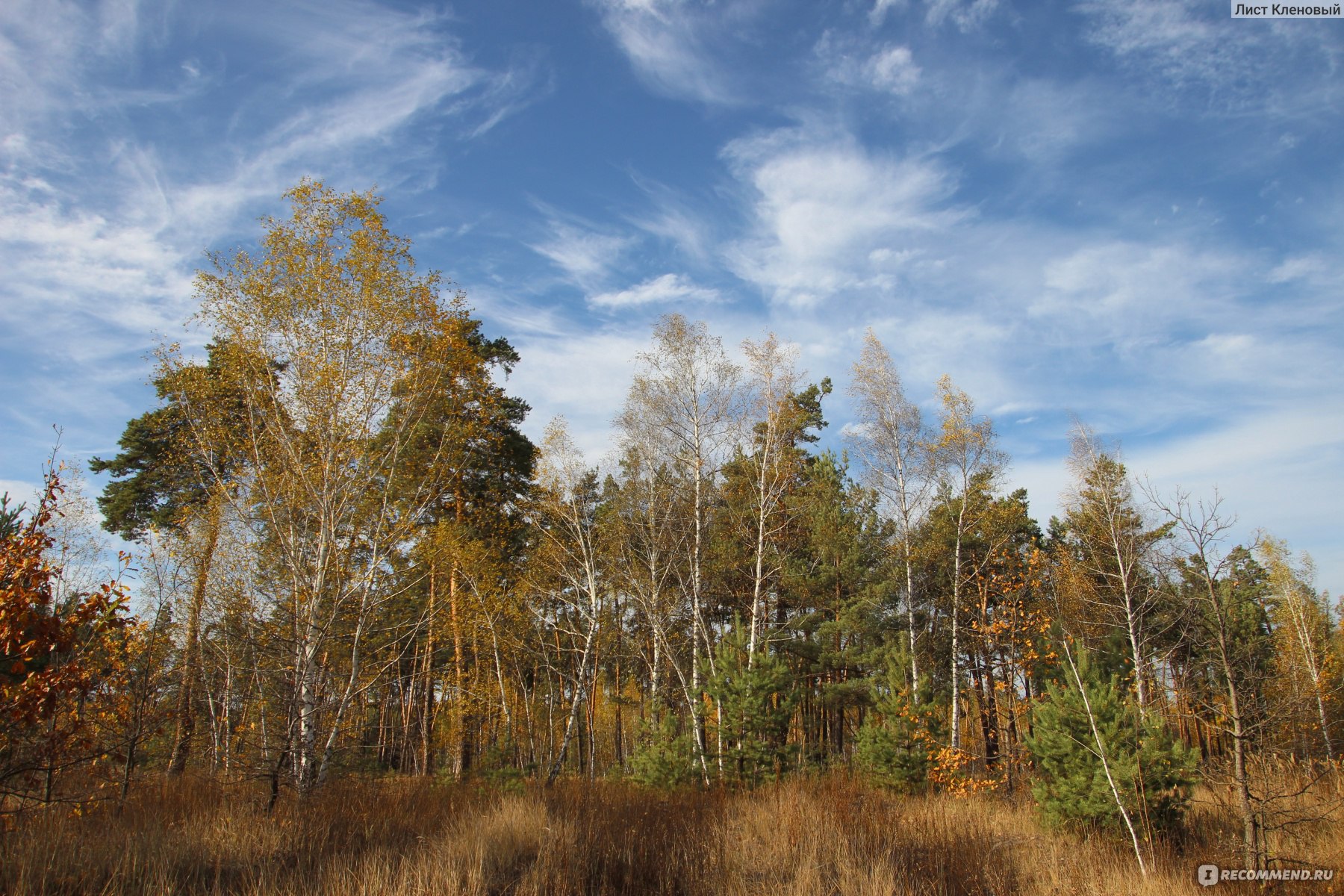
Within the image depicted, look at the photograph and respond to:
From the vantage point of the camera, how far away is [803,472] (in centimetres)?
2178

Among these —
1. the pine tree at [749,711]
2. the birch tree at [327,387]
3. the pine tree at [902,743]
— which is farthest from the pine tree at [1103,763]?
the birch tree at [327,387]

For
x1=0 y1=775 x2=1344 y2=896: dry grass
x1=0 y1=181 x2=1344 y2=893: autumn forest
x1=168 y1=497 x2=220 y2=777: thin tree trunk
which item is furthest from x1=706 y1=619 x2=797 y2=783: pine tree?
x1=168 y1=497 x2=220 y2=777: thin tree trunk

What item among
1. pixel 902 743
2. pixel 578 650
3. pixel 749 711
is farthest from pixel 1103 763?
pixel 578 650

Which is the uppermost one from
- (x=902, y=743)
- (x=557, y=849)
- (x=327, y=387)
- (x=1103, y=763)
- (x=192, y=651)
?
(x=327, y=387)

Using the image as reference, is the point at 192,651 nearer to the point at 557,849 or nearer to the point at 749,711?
the point at 557,849

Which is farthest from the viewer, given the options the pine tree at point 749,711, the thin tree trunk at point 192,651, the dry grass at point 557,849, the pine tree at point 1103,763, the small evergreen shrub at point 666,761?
the pine tree at point 749,711

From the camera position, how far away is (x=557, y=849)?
670cm

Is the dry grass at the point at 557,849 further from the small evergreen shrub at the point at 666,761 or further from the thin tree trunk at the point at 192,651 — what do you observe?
the thin tree trunk at the point at 192,651

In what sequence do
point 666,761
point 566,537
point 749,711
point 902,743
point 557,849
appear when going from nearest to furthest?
point 557,849, point 666,761, point 749,711, point 902,743, point 566,537

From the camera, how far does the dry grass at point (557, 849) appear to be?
539 cm

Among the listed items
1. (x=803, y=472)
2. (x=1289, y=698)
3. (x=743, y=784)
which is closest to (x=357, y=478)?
(x=743, y=784)

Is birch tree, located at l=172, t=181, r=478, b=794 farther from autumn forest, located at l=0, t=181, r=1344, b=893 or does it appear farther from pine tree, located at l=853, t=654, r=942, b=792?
pine tree, located at l=853, t=654, r=942, b=792

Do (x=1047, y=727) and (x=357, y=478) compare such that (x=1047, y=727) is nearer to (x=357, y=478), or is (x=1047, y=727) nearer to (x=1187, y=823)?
(x=1187, y=823)

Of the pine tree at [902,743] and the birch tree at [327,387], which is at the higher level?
the birch tree at [327,387]
